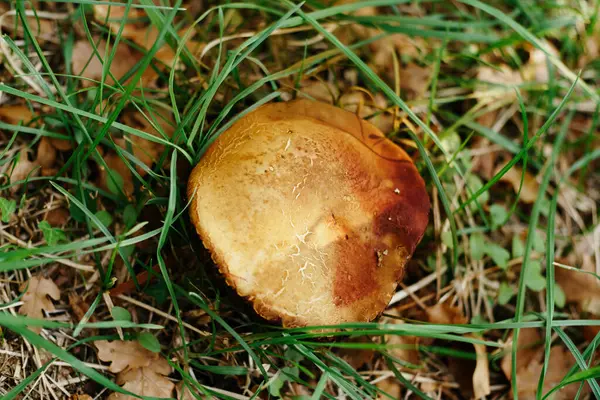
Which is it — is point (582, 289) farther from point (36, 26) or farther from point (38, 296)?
point (36, 26)

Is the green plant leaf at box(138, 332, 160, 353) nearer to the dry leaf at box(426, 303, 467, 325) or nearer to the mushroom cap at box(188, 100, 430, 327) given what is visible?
the mushroom cap at box(188, 100, 430, 327)

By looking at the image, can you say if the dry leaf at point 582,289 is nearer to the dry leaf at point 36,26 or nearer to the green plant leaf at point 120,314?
the green plant leaf at point 120,314

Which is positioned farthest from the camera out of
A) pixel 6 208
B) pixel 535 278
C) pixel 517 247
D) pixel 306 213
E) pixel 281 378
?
pixel 517 247

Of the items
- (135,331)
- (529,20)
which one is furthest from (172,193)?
(529,20)

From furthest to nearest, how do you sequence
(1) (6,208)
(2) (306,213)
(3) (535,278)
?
(3) (535,278), (1) (6,208), (2) (306,213)

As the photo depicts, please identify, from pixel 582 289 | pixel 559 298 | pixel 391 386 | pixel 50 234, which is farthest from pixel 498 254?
pixel 50 234

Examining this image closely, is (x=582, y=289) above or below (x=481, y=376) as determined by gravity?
above

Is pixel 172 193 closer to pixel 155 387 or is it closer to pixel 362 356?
pixel 155 387
